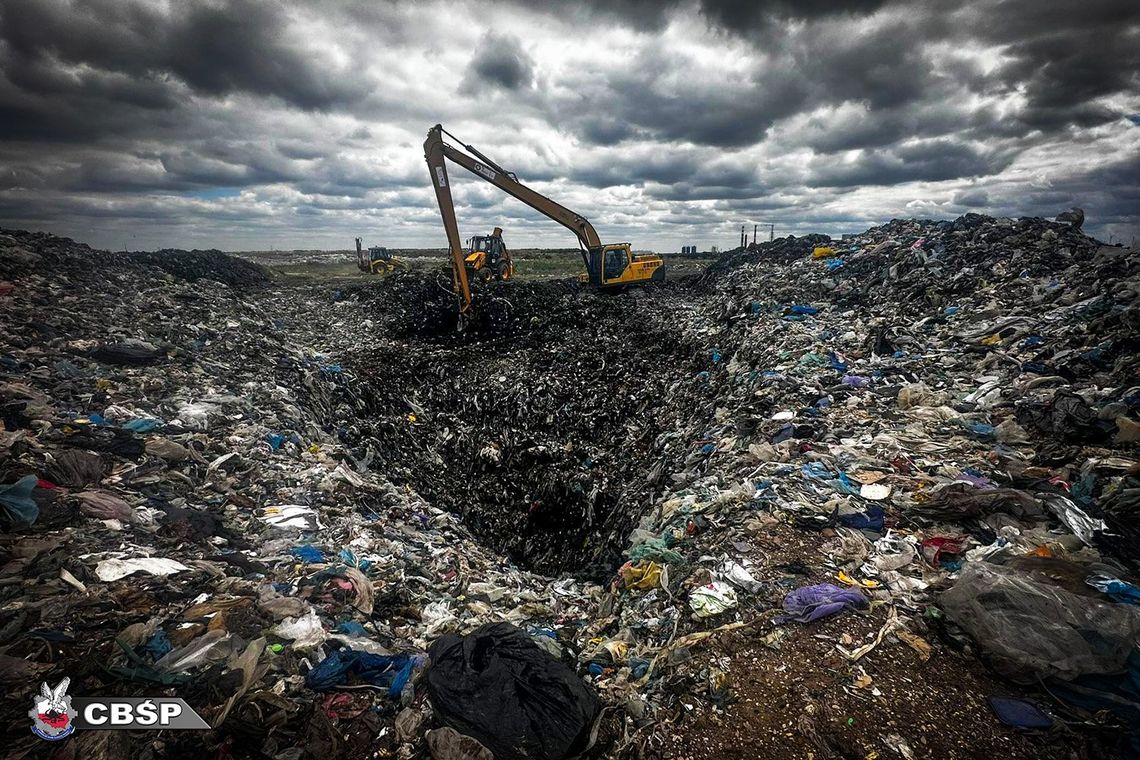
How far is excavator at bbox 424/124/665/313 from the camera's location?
38.5 ft

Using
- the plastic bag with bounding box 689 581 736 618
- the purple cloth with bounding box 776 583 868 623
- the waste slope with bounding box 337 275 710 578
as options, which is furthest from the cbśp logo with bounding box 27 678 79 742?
the waste slope with bounding box 337 275 710 578

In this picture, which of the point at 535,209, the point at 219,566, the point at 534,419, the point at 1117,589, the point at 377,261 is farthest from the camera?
the point at 377,261

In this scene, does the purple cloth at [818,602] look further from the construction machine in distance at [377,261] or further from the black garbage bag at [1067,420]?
the construction machine in distance at [377,261]

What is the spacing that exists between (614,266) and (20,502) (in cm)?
1482

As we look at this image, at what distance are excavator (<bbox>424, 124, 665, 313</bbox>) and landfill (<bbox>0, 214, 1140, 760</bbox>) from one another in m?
4.85

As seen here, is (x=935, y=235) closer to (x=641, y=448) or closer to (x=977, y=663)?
(x=641, y=448)

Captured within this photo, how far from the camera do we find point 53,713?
83.0 inches

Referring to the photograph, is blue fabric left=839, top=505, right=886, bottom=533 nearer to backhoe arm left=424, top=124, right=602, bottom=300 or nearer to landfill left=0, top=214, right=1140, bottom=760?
landfill left=0, top=214, right=1140, bottom=760

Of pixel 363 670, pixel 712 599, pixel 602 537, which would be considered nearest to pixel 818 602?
pixel 712 599

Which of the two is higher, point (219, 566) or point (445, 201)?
point (445, 201)

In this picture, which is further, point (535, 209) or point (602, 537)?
point (535, 209)

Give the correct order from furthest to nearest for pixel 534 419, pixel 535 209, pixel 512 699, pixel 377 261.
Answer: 1. pixel 377 261
2. pixel 535 209
3. pixel 534 419
4. pixel 512 699

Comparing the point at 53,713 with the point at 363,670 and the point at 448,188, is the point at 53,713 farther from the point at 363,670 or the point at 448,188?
the point at 448,188

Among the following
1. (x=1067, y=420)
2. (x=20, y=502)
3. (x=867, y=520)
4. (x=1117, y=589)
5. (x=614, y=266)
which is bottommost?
(x=867, y=520)
